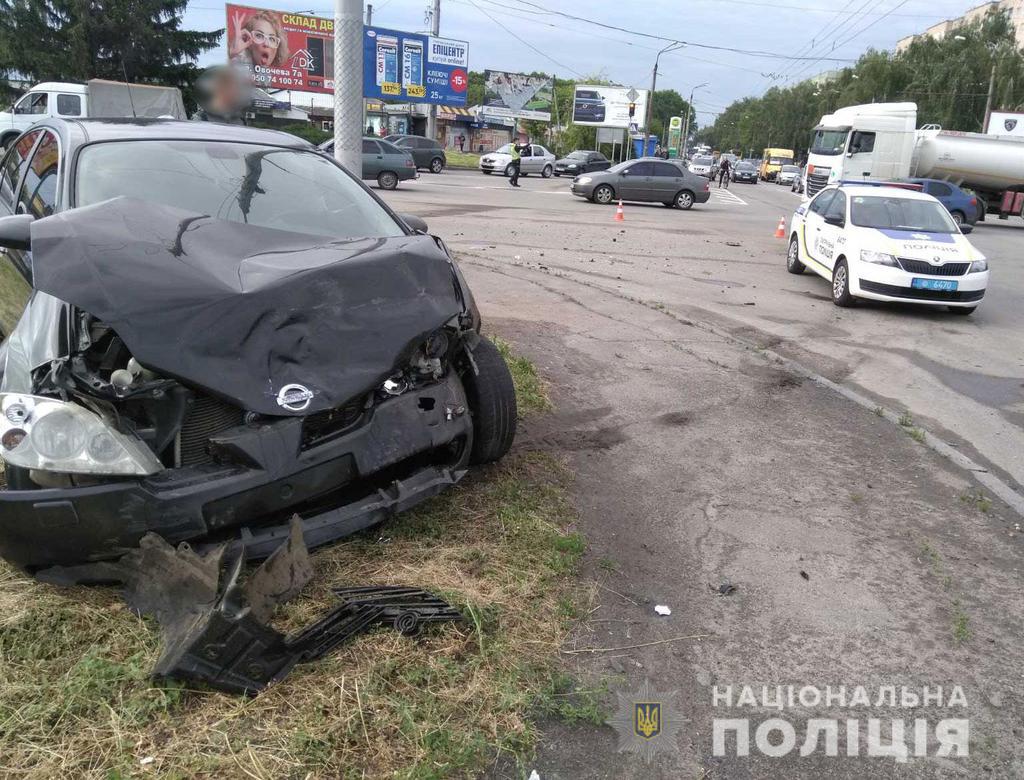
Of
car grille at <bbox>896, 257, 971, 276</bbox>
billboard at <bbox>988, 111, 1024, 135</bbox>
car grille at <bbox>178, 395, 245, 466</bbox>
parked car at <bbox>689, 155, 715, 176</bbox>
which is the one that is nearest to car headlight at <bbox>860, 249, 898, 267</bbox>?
car grille at <bbox>896, 257, 971, 276</bbox>

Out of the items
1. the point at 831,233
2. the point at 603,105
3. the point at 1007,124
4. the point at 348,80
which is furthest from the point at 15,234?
the point at 603,105

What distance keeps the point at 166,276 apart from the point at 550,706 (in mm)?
2176

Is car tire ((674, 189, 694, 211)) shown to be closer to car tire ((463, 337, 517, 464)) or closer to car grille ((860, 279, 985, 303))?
car grille ((860, 279, 985, 303))

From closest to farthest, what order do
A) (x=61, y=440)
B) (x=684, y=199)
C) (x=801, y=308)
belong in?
(x=61, y=440) → (x=801, y=308) → (x=684, y=199)

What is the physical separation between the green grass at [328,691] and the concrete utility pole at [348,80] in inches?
188

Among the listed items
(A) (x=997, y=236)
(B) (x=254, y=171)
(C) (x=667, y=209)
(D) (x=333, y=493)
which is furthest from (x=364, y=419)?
(A) (x=997, y=236)

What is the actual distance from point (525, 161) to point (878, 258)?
1301 inches

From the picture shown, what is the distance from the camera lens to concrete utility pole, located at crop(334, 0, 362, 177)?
23.3 ft

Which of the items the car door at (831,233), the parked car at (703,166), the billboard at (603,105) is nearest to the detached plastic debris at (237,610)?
the car door at (831,233)

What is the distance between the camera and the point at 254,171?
14.6 ft

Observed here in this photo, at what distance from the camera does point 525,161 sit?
4100cm

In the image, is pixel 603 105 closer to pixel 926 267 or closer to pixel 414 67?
pixel 414 67

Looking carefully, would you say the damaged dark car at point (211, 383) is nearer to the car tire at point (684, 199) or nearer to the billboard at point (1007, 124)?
the car tire at point (684, 199)

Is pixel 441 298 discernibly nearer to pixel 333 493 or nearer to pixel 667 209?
pixel 333 493
